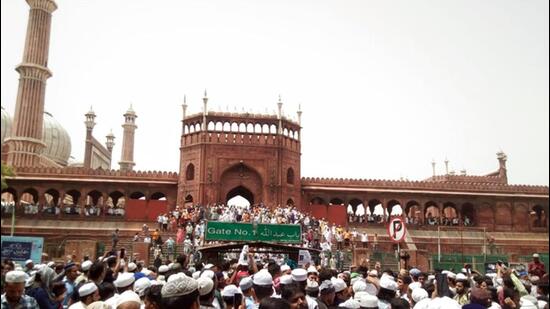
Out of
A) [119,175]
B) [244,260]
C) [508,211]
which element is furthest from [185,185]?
[244,260]

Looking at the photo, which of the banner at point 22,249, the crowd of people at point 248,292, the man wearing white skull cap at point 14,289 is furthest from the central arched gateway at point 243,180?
the man wearing white skull cap at point 14,289

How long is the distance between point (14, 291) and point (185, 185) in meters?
27.5

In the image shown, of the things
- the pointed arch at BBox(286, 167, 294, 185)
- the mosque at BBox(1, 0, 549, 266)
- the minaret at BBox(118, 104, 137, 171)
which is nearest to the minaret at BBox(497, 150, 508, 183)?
the mosque at BBox(1, 0, 549, 266)

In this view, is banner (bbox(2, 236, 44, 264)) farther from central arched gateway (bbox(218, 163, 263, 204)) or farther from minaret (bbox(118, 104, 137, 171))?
minaret (bbox(118, 104, 137, 171))

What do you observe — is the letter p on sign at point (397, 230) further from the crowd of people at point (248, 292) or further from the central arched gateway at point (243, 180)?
the central arched gateway at point (243, 180)

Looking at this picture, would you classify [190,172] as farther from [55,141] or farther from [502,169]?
[502,169]

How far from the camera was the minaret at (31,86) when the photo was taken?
117ft

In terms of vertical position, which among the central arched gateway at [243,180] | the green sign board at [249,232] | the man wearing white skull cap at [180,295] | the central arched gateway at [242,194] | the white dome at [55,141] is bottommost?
the man wearing white skull cap at [180,295]

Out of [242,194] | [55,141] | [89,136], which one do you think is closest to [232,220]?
[242,194]

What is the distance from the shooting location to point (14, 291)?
4.62 m

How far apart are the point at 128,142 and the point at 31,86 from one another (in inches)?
763

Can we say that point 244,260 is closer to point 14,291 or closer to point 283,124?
point 14,291

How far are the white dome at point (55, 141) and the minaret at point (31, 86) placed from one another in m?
9.95

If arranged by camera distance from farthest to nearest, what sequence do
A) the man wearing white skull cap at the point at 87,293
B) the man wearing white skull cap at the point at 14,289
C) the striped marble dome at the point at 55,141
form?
the striped marble dome at the point at 55,141
the man wearing white skull cap at the point at 87,293
the man wearing white skull cap at the point at 14,289
